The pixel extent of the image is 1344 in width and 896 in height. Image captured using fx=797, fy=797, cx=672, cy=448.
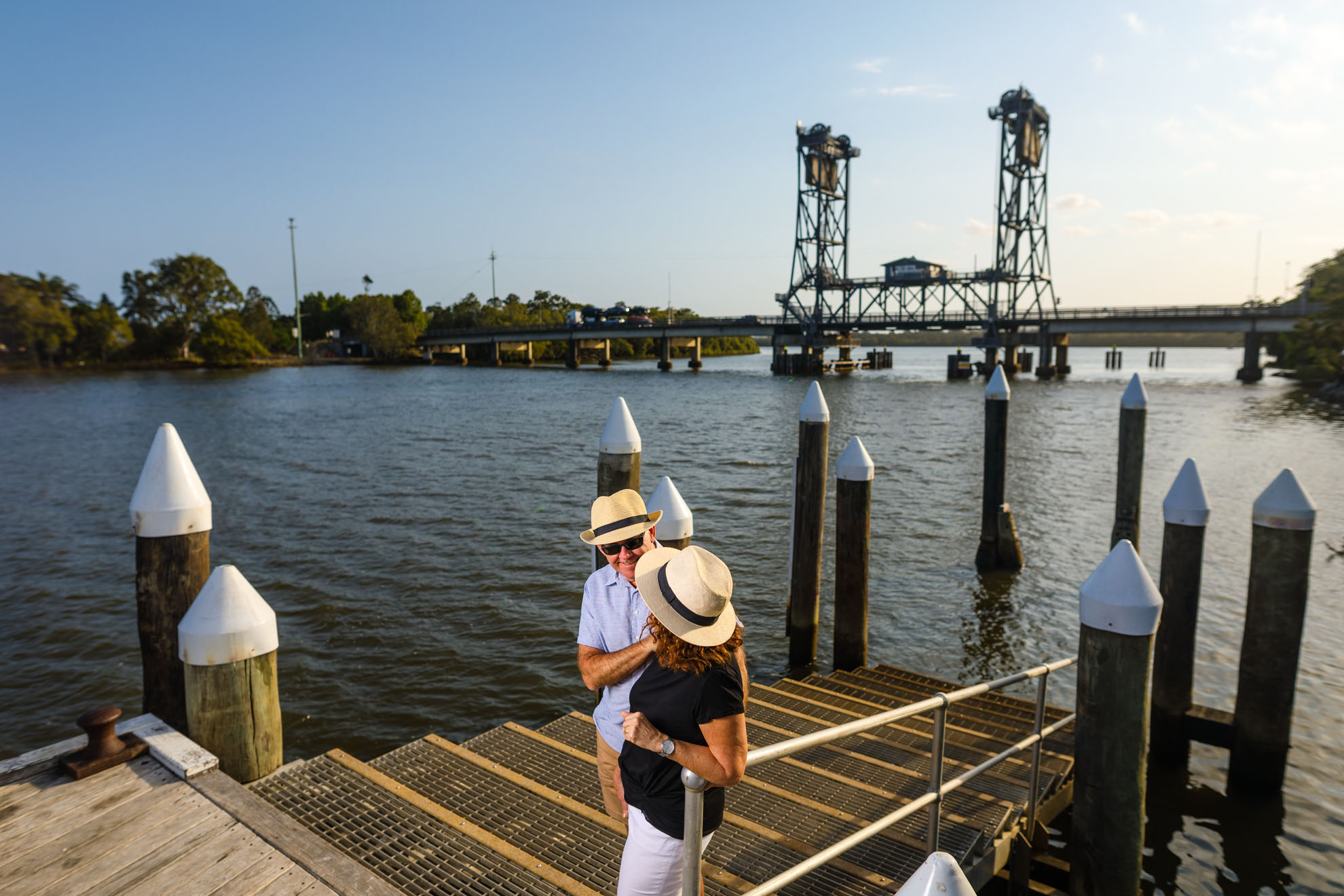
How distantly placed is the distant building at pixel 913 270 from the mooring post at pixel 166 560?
8453cm

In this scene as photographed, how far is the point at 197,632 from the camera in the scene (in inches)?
157

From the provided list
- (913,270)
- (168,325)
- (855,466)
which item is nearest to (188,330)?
(168,325)

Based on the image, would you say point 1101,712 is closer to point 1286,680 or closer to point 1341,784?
point 1286,680

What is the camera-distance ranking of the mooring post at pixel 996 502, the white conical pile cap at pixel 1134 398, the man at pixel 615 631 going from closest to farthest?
the man at pixel 615 631
the white conical pile cap at pixel 1134 398
the mooring post at pixel 996 502

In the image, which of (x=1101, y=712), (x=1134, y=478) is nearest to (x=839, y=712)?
(x=1101, y=712)

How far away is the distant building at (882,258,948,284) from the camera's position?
271ft

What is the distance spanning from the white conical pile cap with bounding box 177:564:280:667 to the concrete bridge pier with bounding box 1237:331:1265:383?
73.3 m

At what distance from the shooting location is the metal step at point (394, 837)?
3389mm

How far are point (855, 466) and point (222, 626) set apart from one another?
19.8ft

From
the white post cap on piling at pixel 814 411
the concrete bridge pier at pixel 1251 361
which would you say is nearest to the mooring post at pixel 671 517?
the white post cap on piling at pixel 814 411

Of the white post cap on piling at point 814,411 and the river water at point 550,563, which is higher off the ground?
the white post cap on piling at point 814,411

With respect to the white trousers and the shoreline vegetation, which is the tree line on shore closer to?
the shoreline vegetation

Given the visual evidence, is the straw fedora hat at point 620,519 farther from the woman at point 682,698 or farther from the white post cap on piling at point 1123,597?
the white post cap on piling at point 1123,597

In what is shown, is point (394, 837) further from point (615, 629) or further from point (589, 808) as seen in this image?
point (615, 629)
